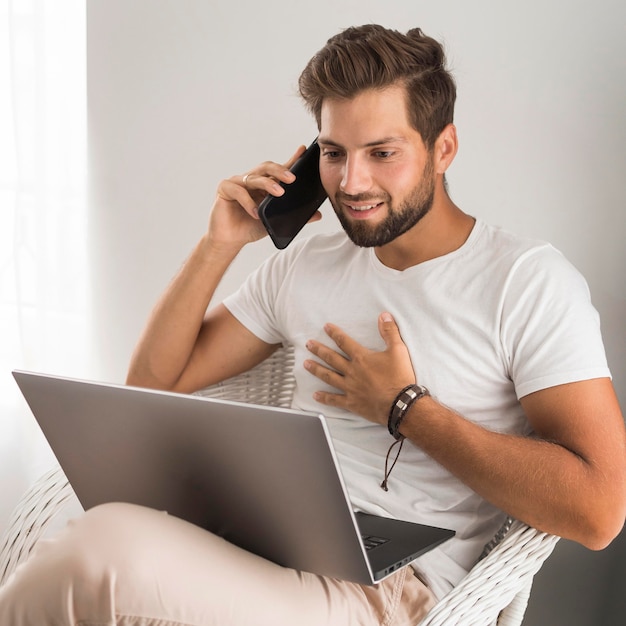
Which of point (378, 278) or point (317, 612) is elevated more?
point (378, 278)

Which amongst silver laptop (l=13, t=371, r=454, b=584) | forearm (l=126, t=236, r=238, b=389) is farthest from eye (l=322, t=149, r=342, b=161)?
silver laptop (l=13, t=371, r=454, b=584)

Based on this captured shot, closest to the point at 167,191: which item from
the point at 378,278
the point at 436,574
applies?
the point at 378,278

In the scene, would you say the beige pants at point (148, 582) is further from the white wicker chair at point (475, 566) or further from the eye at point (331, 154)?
the eye at point (331, 154)

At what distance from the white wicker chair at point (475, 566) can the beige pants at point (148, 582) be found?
7.5 inches

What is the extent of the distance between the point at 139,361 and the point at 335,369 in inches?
16.5

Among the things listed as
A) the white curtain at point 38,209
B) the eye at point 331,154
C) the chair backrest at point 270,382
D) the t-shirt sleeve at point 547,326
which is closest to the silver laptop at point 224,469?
the t-shirt sleeve at point 547,326

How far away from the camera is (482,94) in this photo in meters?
1.78

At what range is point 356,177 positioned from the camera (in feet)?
4.85

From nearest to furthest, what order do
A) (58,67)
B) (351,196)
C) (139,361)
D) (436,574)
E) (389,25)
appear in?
(436,574), (351,196), (139,361), (389,25), (58,67)

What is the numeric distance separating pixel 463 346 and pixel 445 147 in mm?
371

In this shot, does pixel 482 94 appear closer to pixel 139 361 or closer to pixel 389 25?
pixel 389 25

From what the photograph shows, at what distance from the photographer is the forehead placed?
1.47m

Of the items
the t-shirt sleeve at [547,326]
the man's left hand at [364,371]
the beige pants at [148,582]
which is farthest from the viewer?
the man's left hand at [364,371]

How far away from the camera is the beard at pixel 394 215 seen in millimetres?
1506
